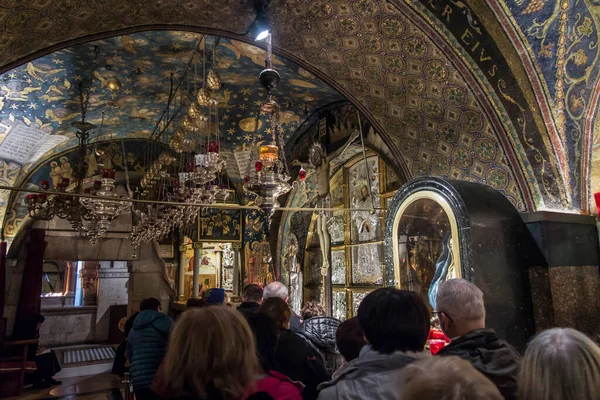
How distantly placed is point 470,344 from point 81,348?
15014mm

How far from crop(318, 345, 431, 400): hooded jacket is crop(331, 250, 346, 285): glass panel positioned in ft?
24.6

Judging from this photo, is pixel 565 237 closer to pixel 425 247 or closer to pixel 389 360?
pixel 425 247

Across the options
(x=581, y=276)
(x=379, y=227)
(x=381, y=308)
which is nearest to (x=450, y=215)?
(x=581, y=276)

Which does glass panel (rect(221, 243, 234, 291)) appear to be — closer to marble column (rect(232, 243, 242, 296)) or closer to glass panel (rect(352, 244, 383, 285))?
marble column (rect(232, 243, 242, 296))

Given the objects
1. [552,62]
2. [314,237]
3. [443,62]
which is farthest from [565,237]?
[314,237]

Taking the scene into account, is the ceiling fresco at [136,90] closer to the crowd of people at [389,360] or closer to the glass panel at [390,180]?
the glass panel at [390,180]

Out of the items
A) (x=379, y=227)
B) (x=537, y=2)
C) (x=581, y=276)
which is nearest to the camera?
(x=537, y=2)

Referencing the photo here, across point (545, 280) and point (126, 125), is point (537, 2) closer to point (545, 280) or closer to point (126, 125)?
point (545, 280)

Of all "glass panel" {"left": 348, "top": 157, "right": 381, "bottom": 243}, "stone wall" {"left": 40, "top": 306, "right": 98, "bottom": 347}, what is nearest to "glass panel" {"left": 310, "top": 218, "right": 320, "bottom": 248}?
"glass panel" {"left": 348, "top": 157, "right": 381, "bottom": 243}

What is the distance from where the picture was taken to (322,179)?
9109 millimetres

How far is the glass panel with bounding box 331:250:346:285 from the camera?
9.13 meters

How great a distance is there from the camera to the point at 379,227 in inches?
322

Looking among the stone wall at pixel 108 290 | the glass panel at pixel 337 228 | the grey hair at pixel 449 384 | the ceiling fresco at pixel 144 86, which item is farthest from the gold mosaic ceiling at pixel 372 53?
the stone wall at pixel 108 290

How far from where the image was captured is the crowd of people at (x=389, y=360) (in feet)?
3.31
